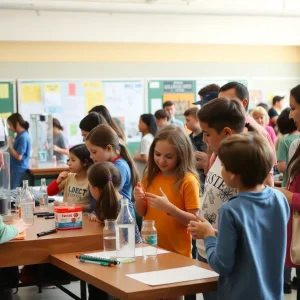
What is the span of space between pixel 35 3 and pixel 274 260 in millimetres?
7228

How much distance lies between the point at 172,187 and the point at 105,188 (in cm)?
35

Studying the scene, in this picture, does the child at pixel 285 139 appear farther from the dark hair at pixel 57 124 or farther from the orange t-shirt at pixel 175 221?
the dark hair at pixel 57 124

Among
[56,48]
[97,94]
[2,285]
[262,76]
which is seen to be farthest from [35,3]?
[2,285]

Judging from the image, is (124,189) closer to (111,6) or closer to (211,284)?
(211,284)

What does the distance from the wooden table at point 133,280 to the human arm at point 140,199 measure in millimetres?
382

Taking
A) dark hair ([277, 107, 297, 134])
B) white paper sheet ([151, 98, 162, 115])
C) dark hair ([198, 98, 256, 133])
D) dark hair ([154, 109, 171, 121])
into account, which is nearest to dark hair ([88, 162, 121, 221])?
dark hair ([198, 98, 256, 133])

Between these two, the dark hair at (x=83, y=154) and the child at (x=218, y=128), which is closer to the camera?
the child at (x=218, y=128)

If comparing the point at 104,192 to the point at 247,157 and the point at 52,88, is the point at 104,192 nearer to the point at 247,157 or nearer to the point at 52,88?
the point at 247,157

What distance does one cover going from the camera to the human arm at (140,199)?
305cm

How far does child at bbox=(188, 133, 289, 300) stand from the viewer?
2.20 meters

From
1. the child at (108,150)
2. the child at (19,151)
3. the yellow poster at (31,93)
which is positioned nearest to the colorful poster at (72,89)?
the yellow poster at (31,93)

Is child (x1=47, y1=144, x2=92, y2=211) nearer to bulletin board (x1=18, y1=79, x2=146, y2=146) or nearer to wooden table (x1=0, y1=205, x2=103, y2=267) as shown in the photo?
wooden table (x1=0, y1=205, x2=103, y2=267)

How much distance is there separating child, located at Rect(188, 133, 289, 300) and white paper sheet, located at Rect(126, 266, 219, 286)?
0.39ft

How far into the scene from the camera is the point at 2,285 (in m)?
3.67
